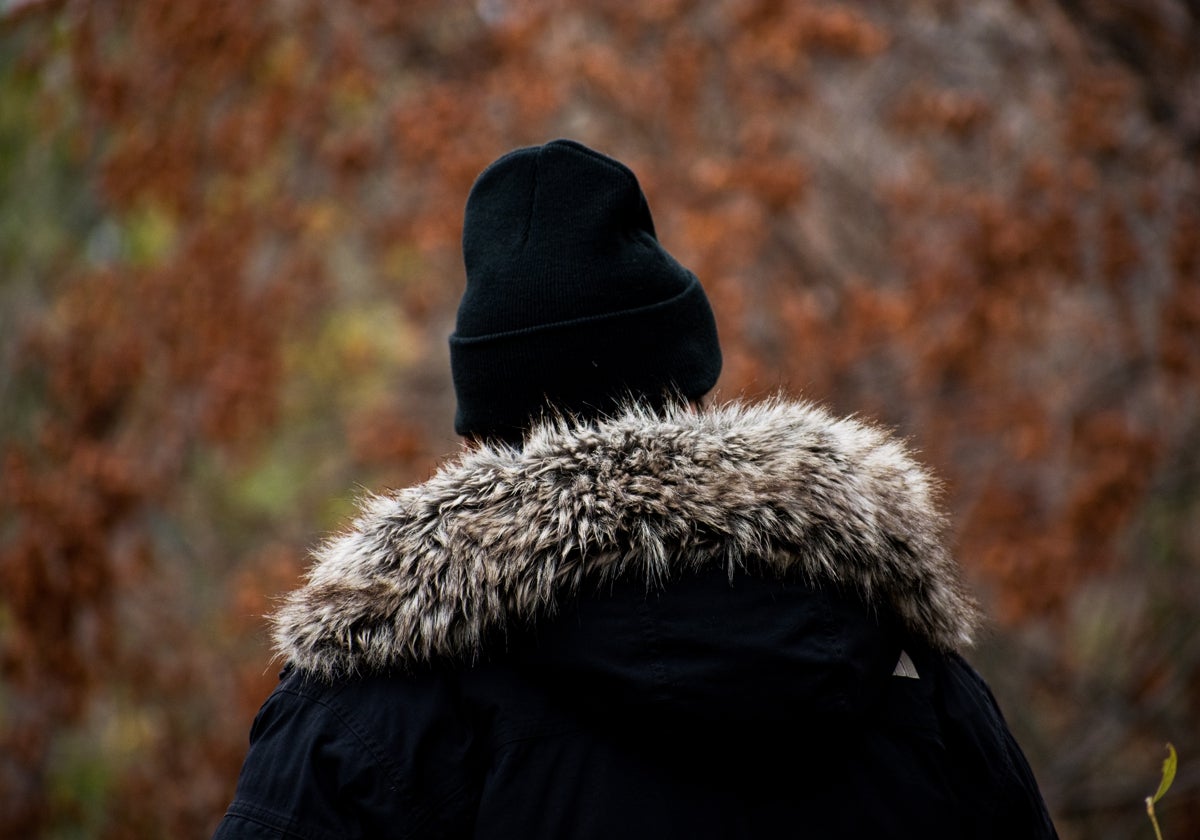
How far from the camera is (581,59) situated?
15.5ft

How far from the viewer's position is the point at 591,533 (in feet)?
3.85

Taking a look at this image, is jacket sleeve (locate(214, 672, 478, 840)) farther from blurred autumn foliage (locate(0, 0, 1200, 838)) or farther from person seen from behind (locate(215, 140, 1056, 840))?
blurred autumn foliage (locate(0, 0, 1200, 838))

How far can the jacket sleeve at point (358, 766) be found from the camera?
3.70ft

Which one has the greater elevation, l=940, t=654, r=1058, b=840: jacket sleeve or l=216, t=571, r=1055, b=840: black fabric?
l=216, t=571, r=1055, b=840: black fabric

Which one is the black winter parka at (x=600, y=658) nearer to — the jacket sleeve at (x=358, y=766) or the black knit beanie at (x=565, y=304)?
the jacket sleeve at (x=358, y=766)

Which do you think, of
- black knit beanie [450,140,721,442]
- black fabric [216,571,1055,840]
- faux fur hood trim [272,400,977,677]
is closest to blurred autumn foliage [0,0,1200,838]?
black knit beanie [450,140,721,442]

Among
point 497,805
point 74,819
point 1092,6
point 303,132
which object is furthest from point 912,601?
point 74,819

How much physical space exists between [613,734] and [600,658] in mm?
107

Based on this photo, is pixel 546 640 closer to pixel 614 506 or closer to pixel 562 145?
pixel 614 506

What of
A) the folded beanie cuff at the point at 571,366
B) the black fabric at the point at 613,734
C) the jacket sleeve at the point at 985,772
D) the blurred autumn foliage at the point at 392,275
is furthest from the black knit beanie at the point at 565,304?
the blurred autumn foliage at the point at 392,275

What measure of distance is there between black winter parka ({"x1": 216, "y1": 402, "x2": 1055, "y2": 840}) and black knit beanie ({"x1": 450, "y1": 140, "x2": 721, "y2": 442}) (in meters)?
0.18

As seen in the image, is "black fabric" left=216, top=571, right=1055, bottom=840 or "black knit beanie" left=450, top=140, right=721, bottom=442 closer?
"black fabric" left=216, top=571, right=1055, bottom=840

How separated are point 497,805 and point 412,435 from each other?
3773mm

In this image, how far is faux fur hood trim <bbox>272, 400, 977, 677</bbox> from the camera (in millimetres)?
1167
